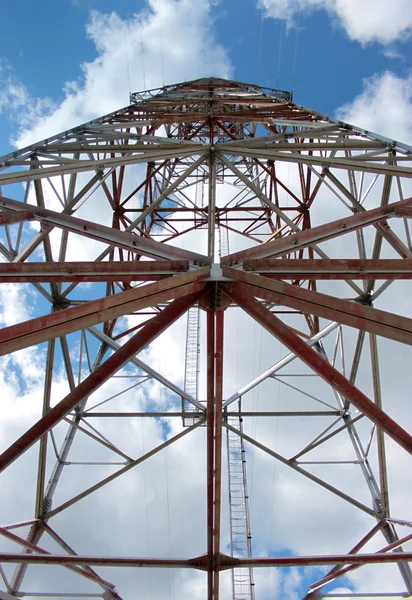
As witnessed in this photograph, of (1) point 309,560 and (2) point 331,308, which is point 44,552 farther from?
(2) point 331,308

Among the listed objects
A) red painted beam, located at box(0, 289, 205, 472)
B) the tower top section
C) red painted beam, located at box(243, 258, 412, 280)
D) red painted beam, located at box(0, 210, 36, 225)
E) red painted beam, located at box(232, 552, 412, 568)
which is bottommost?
red painted beam, located at box(232, 552, 412, 568)

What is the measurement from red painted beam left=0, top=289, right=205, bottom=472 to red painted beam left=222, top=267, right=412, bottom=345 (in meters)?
0.91

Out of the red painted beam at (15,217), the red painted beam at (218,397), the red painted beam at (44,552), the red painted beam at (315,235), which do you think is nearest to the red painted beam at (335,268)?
the red painted beam at (315,235)

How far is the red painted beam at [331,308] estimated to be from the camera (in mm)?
4918

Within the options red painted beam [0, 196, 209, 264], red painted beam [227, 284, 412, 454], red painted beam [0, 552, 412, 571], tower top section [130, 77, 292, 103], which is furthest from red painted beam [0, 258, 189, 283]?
tower top section [130, 77, 292, 103]

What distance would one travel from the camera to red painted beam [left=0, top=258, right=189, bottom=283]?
588 cm

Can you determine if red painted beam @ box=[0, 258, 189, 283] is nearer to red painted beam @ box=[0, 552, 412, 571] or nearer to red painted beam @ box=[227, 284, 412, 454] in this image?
red painted beam @ box=[227, 284, 412, 454]

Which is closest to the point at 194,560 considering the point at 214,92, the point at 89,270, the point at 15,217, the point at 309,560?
the point at 309,560

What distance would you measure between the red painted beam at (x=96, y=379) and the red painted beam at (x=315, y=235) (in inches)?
43.3

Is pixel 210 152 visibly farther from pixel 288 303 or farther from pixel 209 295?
pixel 288 303

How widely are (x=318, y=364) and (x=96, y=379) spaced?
2.47 metres

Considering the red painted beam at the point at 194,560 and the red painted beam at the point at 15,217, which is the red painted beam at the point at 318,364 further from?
the red painted beam at the point at 15,217

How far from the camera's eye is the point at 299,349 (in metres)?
5.26

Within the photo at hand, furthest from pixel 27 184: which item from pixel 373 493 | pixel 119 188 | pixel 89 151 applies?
pixel 373 493
